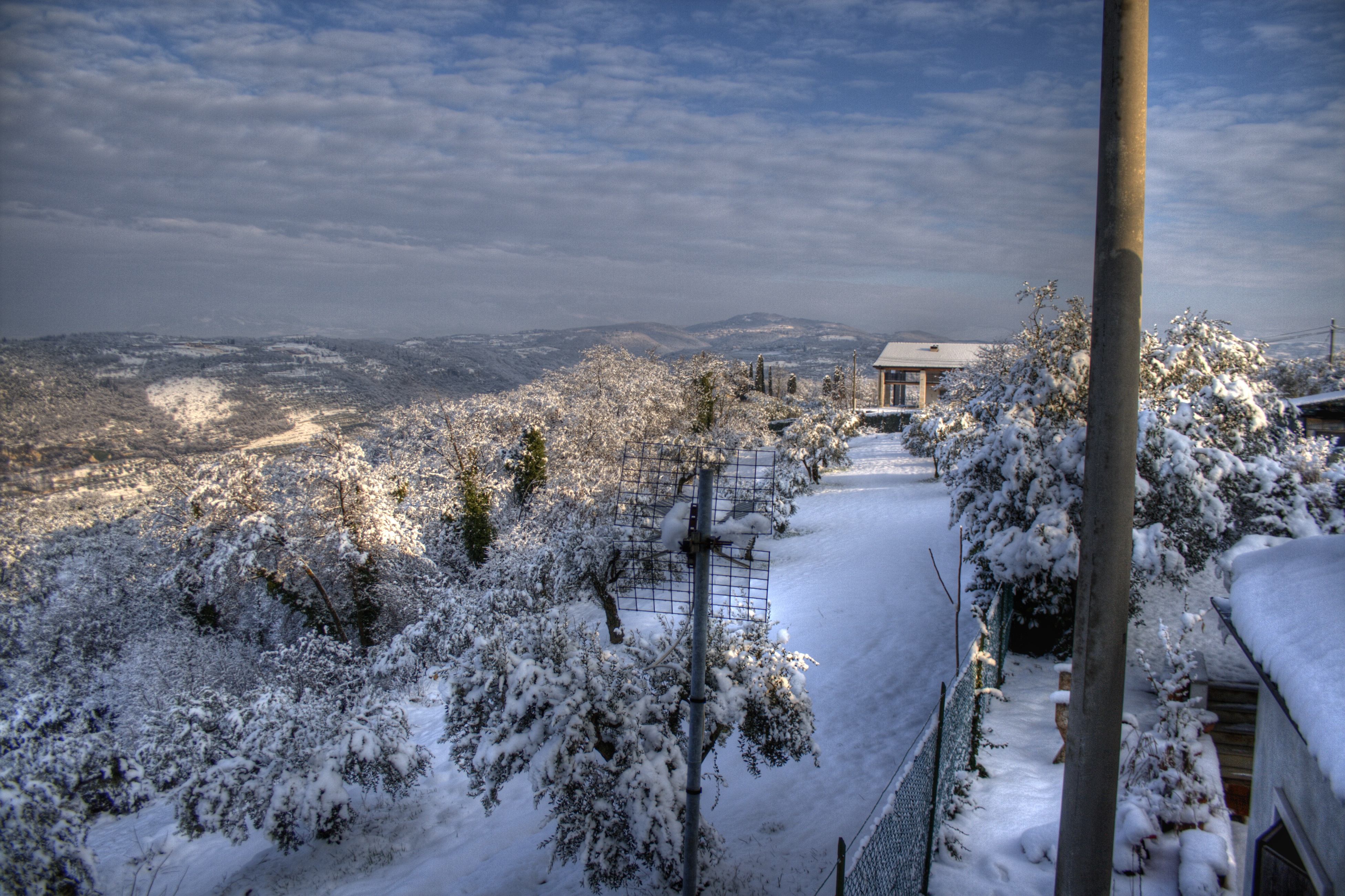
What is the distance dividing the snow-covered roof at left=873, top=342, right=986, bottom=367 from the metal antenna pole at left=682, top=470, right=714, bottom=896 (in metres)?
53.3

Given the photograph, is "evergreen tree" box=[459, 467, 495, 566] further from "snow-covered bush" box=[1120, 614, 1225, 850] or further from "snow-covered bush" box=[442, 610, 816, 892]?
"snow-covered bush" box=[1120, 614, 1225, 850]

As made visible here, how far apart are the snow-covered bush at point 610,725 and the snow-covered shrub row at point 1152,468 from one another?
4647 mm

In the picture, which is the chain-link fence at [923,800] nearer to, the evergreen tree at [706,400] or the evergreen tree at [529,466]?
the evergreen tree at [529,466]

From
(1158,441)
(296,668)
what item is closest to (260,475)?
(296,668)

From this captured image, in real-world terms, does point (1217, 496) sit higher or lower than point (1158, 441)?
lower

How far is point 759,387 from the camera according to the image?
5409cm

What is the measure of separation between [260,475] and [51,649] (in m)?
11.2

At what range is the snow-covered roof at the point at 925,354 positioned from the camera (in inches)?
2112

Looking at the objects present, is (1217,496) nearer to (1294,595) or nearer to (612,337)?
(1294,595)

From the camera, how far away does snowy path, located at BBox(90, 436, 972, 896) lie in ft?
21.1

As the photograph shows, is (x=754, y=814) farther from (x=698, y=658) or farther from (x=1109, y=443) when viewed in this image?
(x=1109, y=443)

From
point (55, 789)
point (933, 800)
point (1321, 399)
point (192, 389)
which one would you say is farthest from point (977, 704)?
point (192, 389)

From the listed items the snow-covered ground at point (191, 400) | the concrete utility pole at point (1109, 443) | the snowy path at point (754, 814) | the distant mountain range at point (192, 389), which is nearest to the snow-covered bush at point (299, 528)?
the snowy path at point (754, 814)

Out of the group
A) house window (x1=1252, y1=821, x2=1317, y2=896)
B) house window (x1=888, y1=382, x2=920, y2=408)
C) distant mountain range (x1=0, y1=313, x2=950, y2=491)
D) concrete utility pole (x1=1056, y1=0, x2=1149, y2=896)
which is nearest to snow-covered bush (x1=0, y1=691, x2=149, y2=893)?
concrete utility pole (x1=1056, y1=0, x2=1149, y2=896)
